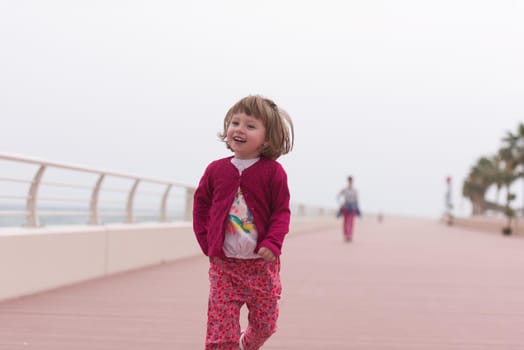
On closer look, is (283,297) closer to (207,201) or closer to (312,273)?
(312,273)

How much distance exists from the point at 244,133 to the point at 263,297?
82 cm

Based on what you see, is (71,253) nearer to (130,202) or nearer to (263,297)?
(130,202)

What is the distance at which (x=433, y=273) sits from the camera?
11078 millimetres

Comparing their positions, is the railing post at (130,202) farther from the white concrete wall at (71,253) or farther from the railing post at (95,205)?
the railing post at (95,205)

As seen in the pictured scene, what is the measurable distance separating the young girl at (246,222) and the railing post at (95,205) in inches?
224

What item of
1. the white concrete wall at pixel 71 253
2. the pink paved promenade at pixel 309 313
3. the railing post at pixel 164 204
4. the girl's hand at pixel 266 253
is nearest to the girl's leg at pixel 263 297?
the girl's hand at pixel 266 253

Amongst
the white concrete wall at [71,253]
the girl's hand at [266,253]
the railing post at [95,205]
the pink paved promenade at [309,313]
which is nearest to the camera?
the girl's hand at [266,253]

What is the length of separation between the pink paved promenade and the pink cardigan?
1.51 m

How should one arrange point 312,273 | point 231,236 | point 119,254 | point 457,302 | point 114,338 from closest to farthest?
point 231,236
point 114,338
point 457,302
point 119,254
point 312,273

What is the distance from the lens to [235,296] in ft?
11.7

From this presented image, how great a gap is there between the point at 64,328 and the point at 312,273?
18.8 feet

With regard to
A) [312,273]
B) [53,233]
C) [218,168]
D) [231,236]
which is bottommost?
[312,273]

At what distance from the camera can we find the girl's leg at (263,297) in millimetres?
3604

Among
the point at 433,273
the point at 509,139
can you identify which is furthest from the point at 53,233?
the point at 509,139
